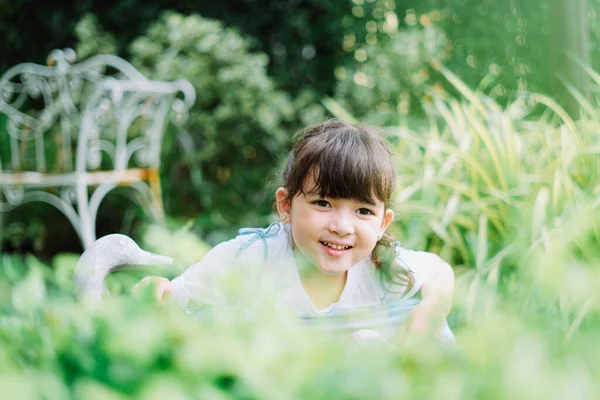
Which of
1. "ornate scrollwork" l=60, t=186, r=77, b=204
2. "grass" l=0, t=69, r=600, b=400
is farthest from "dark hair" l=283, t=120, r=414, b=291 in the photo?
"ornate scrollwork" l=60, t=186, r=77, b=204

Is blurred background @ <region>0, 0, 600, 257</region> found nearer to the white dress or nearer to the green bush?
the green bush

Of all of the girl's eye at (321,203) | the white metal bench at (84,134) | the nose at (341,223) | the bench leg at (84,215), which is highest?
the girl's eye at (321,203)

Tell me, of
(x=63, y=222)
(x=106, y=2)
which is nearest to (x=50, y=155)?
(x=63, y=222)

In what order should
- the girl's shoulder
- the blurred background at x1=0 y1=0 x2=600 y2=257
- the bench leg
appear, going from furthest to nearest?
1. the blurred background at x1=0 y1=0 x2=600 y2=257
2. the bench leg
3. the girl's shoulder

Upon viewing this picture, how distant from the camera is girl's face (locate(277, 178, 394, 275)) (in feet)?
5.34

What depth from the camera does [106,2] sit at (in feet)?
17.3

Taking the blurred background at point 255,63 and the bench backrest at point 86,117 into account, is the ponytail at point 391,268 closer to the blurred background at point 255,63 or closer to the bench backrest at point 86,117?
the blurred background at point 255,63

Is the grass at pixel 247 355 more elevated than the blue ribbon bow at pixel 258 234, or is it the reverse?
the grass at pixel 247 355

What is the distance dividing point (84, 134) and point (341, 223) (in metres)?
2.44

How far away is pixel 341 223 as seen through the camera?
63.9 inches

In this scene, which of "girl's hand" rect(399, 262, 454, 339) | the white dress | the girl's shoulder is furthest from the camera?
the girl's shoulder

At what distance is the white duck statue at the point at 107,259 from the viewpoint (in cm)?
109

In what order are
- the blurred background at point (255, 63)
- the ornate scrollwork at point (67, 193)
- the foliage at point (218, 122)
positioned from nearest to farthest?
the ornate scrollwork at point (67, 193), the blurred background at point (255, 63), the foliage at point (218, 122)

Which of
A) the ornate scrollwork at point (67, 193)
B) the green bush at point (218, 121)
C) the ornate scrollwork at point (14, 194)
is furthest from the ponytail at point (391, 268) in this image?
the ornate scrollwork at point (14, 194)
